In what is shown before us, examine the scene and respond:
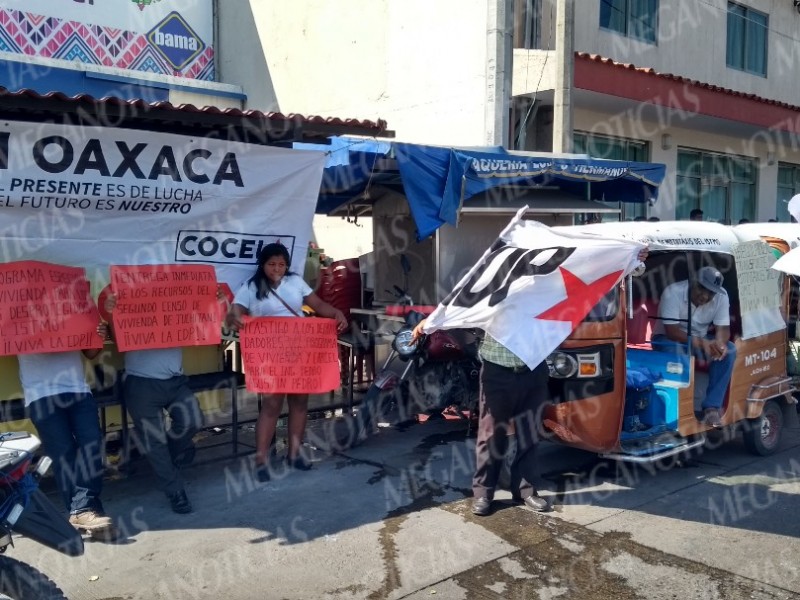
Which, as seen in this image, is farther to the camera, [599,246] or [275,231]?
[275,231]

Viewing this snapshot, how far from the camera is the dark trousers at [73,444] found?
5.20 m

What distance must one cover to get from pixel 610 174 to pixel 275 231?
13.7ft

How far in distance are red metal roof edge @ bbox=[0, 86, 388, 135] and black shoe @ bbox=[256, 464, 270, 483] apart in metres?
2.77

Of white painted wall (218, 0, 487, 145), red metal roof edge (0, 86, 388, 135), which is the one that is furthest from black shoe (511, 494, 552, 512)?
white painted wall (218, 0, 487, 145)

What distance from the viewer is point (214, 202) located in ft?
20.7

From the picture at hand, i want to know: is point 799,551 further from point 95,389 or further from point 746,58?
point 746,58

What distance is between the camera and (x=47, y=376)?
5.25m

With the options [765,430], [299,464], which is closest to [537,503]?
[299,464]

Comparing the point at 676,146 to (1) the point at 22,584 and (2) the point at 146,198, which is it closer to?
(2) the point at 146,198

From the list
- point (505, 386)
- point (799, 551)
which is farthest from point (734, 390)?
point (505, 386)

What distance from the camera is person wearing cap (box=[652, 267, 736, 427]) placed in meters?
6.63

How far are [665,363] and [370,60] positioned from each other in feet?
25.5

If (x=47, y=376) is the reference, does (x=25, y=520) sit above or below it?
below

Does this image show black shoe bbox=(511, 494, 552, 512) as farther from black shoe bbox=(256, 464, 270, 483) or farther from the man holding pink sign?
the man holding pink sign
